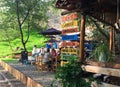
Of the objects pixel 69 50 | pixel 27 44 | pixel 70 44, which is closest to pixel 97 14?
pixel 69 50

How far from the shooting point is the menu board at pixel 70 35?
15116 mm

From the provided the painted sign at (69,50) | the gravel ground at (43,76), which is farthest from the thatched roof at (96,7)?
the painted sign at (69,50)

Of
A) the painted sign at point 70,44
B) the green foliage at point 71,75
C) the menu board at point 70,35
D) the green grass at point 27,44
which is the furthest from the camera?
the green grass at point 27,44

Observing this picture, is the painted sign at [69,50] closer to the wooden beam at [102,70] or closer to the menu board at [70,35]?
the menu board at [70,35]

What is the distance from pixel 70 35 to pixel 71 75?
7.58 m

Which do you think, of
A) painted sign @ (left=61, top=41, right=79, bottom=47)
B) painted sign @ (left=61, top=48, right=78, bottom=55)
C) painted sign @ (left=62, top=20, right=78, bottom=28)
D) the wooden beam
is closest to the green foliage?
the wooden beam

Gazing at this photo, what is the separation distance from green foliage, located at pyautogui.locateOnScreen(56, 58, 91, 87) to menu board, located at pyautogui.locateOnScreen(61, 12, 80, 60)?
18.4ft

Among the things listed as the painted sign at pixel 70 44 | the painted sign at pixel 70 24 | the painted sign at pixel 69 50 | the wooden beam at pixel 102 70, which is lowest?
the wooden beam at pixel 102 70

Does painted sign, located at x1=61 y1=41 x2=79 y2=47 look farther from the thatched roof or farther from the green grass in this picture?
the green grass

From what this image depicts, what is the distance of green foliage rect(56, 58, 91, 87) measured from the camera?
831 cm

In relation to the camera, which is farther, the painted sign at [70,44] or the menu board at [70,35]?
the painted sign at [70,44]

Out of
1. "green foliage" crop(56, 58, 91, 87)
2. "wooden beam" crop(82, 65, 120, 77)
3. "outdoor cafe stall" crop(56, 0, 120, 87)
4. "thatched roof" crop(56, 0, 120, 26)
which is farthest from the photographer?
"thatched roof" crop(56, 0, 120, 26)

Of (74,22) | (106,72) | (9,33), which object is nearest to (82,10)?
(106,72)

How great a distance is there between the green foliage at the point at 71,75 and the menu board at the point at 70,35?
5623mm
